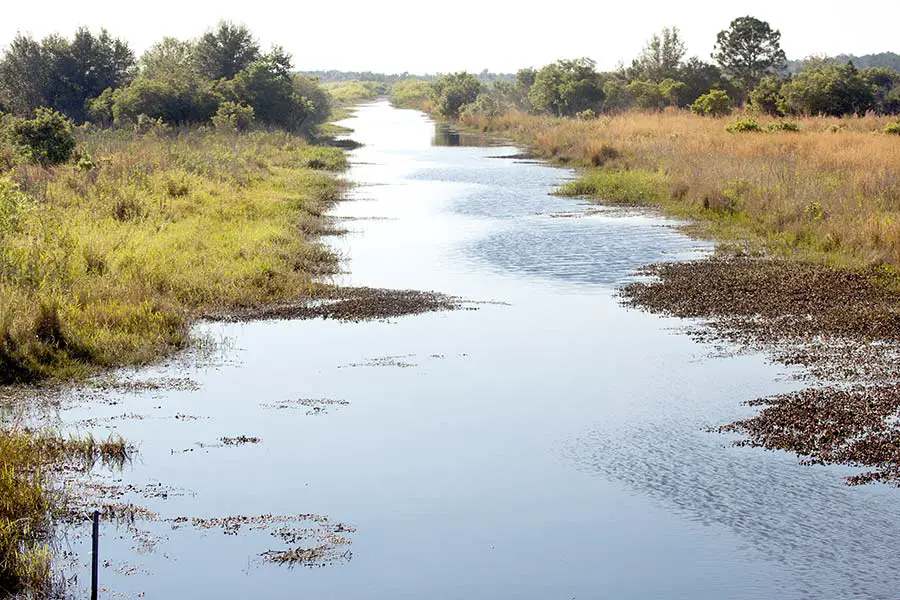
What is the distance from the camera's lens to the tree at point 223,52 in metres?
70.7

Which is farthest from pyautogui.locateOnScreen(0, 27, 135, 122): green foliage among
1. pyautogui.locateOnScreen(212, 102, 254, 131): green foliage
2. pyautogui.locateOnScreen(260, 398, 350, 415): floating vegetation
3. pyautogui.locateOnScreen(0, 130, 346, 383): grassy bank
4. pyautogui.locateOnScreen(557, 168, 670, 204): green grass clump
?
pyautogui.locateOnScreen(260, 398, 350, 415): floating vegetation

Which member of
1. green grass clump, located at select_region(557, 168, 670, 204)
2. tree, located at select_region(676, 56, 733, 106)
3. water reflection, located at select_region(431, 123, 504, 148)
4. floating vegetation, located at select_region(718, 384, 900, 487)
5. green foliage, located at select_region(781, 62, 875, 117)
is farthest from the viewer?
tree, located at select_region(676, 56, 733, 106)

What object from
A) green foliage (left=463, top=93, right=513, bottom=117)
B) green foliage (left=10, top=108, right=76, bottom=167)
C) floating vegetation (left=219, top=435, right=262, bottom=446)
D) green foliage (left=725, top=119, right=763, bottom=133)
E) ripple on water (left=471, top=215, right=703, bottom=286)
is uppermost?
green foliage (left=463, top=93, right=513, bottom=117)

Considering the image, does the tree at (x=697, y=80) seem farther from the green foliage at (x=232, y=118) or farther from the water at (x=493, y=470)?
the water at (x=493, y=470)

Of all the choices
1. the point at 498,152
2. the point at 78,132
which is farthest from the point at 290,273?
the point at 498,152

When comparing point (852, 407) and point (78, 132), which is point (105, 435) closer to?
point (852, 407)

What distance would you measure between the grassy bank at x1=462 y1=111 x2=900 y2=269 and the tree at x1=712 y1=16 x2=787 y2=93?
117 ft

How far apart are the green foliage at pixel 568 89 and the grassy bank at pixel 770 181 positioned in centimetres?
2865

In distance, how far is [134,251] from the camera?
19219mm

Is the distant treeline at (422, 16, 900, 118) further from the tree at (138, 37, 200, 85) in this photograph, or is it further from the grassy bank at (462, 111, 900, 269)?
the tree at (138, 37, 200, 85)

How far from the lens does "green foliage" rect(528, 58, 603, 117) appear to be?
76688 millimetres

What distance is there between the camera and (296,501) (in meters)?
9.48

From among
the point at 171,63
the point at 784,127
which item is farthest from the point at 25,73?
the point at 784,127

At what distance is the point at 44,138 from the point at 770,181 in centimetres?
1848
